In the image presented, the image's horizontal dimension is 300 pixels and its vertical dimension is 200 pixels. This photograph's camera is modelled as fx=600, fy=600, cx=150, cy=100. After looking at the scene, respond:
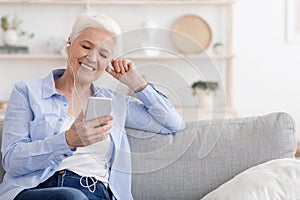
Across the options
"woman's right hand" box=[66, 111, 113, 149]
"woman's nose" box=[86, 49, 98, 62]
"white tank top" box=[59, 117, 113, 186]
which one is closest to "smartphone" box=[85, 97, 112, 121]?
"woman's right hand" box=[66, 111, 113, 149]

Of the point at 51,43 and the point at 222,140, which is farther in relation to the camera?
the point at 51,43

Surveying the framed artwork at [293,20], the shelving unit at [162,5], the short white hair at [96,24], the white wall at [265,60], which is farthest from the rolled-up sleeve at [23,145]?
the framed artwork at [293,20]

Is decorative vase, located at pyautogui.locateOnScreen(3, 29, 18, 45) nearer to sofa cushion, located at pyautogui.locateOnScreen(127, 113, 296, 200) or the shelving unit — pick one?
the shelving unit

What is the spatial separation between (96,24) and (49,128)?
378 millimetres

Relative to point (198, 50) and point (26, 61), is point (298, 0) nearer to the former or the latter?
point (26, 61)

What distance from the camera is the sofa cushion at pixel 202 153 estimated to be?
209cm

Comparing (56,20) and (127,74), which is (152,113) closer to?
(127,74)

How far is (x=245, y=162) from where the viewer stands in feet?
6.95

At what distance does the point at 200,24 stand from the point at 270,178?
9.18 feet

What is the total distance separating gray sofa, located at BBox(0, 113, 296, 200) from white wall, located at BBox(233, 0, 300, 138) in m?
2.46

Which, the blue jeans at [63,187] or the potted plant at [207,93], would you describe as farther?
the potted plant at [207,93]

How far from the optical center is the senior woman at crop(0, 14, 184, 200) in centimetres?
180

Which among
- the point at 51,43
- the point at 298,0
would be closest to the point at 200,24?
the point at 298,0

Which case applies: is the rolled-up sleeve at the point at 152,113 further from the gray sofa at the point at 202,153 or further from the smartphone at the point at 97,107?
the smartphone at the point at 97,107
